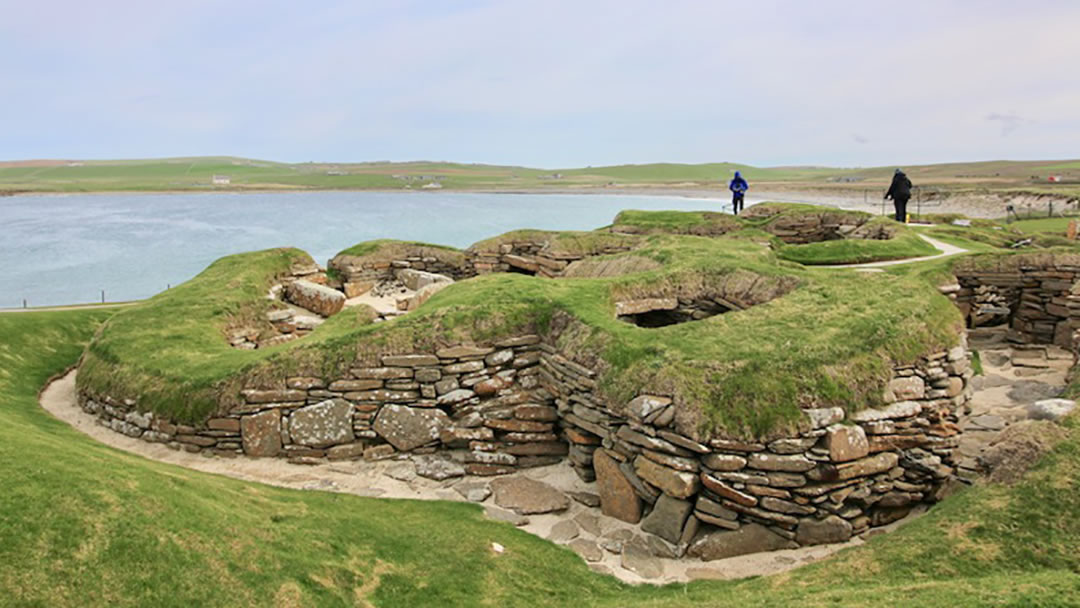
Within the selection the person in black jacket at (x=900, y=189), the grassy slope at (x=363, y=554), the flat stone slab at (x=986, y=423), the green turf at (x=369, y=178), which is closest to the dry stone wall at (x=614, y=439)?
the flat stone slab at (x=986, y=423)

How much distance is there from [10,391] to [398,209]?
2678 inches

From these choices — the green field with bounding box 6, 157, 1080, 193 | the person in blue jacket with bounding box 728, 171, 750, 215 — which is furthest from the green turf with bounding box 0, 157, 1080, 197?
the person in blue jacket with bounding box 728, 171, 750, 215

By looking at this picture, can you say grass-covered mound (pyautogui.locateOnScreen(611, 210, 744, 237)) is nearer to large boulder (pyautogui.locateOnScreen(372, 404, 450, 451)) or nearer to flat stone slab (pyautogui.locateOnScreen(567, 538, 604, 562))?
large boulder (pyautogui.locateOnScreen(372, 404, 450, 451))

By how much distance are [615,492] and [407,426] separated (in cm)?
363

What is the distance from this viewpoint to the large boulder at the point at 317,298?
1619 cm

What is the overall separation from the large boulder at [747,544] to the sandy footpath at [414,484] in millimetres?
72

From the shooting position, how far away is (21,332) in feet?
48.0

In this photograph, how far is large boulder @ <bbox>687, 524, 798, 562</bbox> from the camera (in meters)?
7.51

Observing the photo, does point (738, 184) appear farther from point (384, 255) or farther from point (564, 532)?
point (564, 532)

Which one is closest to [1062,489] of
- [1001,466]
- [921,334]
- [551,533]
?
[1001,466]

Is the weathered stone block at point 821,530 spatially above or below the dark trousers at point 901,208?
below

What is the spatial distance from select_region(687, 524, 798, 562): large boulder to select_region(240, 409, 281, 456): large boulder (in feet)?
22.3

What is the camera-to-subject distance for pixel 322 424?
10109mm

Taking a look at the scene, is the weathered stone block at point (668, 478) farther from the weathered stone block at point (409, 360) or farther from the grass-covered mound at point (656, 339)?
the weathered stone block at point (409, 360)
